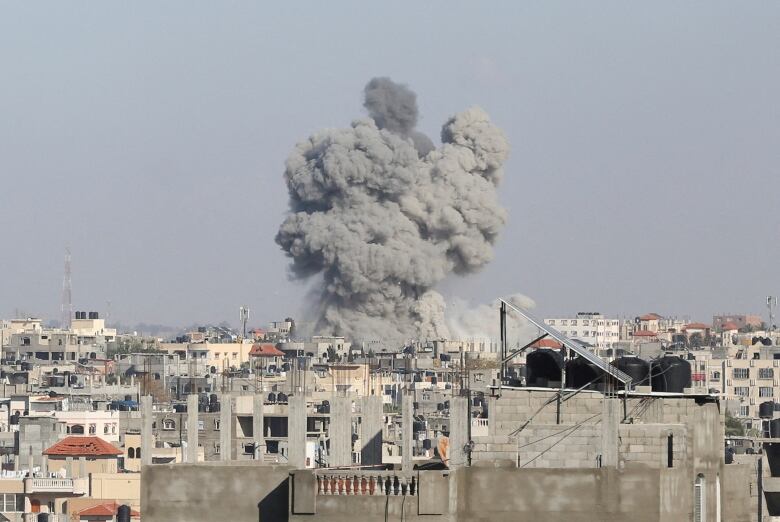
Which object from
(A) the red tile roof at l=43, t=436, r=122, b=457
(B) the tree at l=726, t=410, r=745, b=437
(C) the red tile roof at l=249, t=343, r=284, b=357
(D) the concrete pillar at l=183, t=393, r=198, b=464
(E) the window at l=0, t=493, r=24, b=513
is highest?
(C) the red tile roof at l=249, t=343, r=284, b=357

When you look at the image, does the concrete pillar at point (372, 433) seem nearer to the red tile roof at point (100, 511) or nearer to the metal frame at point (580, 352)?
the metal frame at point (580, 352)

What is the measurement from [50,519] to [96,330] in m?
140

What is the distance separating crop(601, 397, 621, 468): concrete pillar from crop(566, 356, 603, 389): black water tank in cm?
115

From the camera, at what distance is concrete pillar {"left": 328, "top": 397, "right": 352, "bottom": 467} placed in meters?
20.9

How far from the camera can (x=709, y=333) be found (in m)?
197

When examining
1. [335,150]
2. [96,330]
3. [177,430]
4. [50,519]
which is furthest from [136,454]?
[96,330]

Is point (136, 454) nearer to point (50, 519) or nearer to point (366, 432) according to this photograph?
point (50, 519)

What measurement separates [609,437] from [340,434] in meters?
2.80

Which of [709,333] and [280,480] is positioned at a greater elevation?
[709,333]

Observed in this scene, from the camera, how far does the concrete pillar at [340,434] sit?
20.9 m

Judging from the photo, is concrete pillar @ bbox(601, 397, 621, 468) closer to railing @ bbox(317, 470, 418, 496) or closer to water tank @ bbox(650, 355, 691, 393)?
railing @ bbox(317, 470, 418, 496)

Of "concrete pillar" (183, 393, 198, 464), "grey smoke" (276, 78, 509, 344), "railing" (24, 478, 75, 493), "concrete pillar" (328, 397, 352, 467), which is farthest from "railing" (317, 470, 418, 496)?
"grey smoke" (276, 78, 509, 344)

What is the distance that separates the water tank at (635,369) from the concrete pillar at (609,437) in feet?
6.44

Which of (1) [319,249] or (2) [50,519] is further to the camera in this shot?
(1) [319,249]
